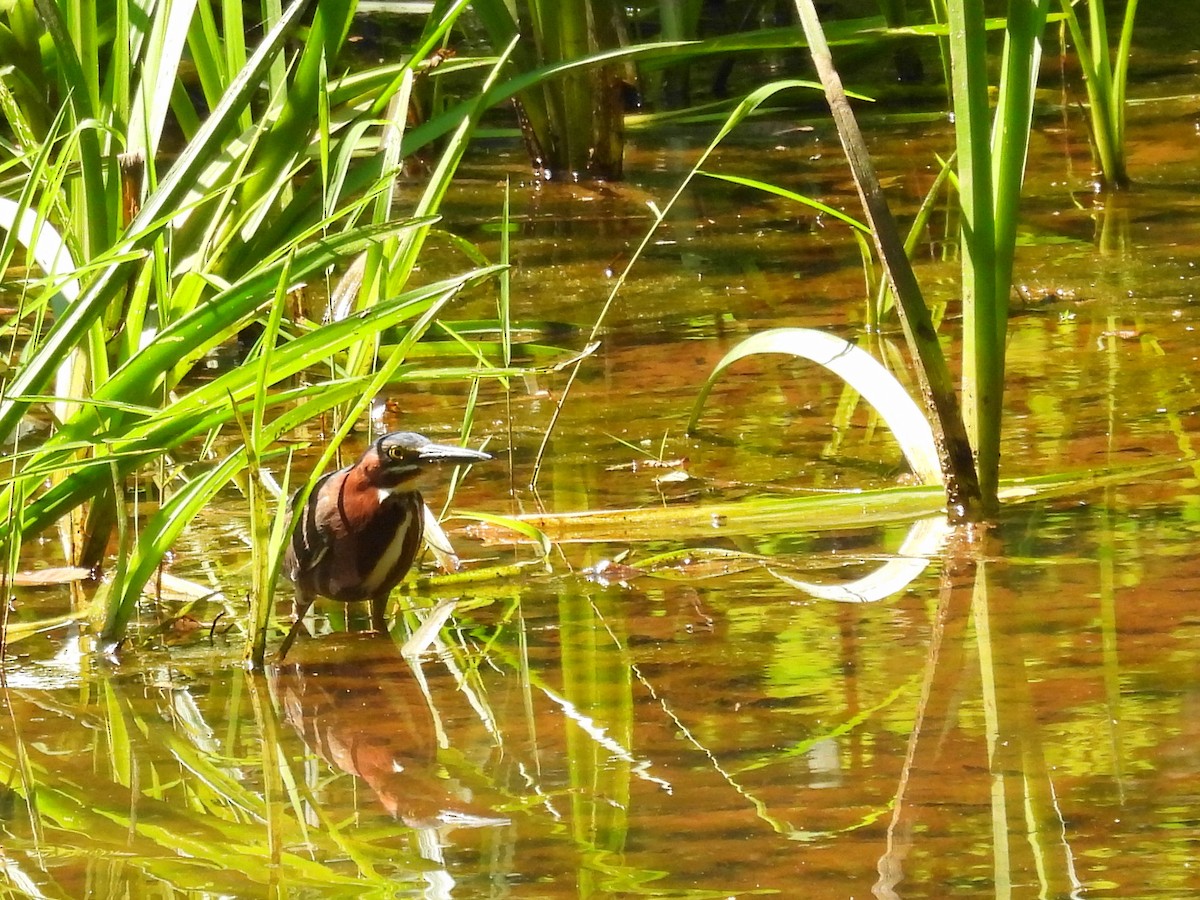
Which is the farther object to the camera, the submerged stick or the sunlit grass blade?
the sunlit grass blade

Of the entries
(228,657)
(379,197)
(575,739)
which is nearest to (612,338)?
(379,197)

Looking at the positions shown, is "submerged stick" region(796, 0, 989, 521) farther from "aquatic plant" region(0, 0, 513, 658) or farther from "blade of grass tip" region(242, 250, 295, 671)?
"blade of grass tip" region(242, 250, 295, 671)

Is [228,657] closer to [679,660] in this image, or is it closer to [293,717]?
[293,717]

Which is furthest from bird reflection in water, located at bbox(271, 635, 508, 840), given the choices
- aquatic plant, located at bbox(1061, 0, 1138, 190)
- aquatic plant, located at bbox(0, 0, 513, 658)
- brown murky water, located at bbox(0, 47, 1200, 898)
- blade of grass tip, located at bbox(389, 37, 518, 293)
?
aquatic plant, located at bbox(1061, 0, 1138, 190)

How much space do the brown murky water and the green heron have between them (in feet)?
0.39

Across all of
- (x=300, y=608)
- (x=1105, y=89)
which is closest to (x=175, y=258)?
(x=300, y=608)

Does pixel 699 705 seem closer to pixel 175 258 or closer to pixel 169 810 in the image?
pixel 169 810

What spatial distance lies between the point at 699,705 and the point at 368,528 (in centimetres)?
113

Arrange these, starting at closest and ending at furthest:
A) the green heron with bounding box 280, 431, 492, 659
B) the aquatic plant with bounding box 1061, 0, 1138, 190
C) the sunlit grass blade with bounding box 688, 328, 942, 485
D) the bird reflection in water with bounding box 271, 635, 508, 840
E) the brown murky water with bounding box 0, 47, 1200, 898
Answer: the brown murky water with bounding box 0, 47, 1200, 898
the bird reflection in water with bounding box 271, 635, 508, 840
the green heron with bounding box 280, 431, 492, 659
the sunlit grass blade with bounding box 688, 328, 942, 485
the aquatic plant with bounding box 1061, 0, 1138, 190

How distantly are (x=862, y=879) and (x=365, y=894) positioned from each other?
2.20ft

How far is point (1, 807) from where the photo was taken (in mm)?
2906

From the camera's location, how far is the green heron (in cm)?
390

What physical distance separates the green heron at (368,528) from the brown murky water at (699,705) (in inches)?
4.6

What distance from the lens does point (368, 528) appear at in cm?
399
